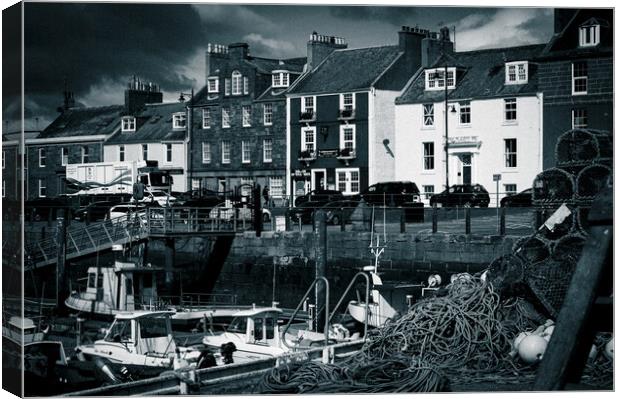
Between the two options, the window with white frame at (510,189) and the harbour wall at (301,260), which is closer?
the window with white frame at (510,189)

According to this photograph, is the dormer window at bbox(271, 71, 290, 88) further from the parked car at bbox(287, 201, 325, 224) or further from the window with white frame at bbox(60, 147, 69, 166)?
the window with white frame at bbox(60, 147, 69, 166)

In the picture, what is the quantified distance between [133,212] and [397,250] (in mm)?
3661

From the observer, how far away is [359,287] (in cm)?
1396

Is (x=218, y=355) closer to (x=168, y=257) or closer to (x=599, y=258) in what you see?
(x=168, y=257)

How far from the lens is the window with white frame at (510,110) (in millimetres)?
13015

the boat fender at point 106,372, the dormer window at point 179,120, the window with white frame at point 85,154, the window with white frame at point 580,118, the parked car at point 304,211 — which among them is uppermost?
the dormer window at point 179,120

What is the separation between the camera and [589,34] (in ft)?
30.5

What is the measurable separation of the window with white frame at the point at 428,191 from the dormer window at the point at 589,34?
233 inches

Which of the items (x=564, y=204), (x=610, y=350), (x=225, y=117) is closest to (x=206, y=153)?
(x=225, y=117)

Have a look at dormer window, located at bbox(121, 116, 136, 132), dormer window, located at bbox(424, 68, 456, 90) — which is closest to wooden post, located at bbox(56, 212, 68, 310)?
dormer window, located at bbox(121, 116, 136, 132)

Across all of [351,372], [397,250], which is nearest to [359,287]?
[397,250]

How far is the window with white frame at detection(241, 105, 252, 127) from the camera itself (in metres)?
16.5

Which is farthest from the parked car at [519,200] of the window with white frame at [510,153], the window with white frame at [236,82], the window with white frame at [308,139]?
the window with white frame at [236,82]

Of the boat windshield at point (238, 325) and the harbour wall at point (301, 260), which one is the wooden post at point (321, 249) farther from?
the boat windshield at point (238, 325)
